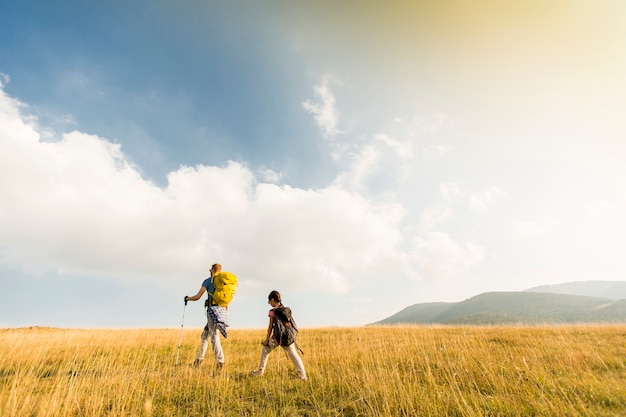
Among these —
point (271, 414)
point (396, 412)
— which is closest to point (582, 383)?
point (396, 412)

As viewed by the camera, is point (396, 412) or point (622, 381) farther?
point (622, 381)

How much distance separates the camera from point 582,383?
6.36m

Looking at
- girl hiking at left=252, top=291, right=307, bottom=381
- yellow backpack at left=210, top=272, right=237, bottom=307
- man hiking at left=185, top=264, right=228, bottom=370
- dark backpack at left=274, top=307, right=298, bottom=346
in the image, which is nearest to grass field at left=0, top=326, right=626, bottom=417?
girl hiking at left=252, top=291, right=307, bottom=381

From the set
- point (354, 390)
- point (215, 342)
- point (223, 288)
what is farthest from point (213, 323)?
point (354, 390)

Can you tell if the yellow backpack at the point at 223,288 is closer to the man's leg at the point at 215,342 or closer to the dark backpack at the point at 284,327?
the man's leg at the point at 215,342

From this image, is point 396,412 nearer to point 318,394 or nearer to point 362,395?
point 362,395

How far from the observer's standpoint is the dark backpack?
7.49 metres

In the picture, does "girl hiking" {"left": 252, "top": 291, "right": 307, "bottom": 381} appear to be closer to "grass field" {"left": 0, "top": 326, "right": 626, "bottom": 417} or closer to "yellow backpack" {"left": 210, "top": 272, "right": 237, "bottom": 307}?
"grass field" {"left": 0, "top": 326, "right": 626, "bottom": 417}

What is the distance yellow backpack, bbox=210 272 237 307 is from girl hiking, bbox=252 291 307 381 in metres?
1.92

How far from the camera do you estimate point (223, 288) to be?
9234mm

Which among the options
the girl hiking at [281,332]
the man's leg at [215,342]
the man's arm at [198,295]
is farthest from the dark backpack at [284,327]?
the man's arm at [198,295]

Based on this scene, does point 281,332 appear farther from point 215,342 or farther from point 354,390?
point 215,342

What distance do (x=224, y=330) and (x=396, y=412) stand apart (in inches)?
211

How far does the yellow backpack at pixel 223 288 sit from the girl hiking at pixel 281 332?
192 centimetres
